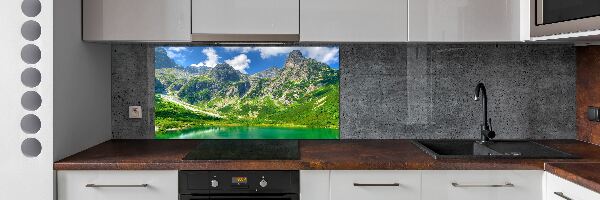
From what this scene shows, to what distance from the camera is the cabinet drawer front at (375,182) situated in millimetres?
2465

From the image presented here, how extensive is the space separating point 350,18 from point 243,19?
1.62 ft

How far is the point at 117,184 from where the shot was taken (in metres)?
2.46

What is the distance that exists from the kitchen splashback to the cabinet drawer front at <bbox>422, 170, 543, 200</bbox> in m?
0.75

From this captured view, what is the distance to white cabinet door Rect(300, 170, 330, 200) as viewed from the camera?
246cm

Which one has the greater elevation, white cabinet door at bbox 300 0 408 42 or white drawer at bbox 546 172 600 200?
A: white cabinet door at bbox 300 0 408 42

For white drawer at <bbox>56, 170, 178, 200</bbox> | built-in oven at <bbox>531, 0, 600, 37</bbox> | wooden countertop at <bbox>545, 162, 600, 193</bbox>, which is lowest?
white drawer at <bbox>56, 170, 178, 200</bbox>

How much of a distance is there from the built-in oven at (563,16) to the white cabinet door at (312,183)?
1.13 metres

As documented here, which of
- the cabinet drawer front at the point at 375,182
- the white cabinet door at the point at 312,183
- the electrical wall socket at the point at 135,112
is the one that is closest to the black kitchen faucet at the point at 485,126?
the cabinet drawer front at the point at 375,182

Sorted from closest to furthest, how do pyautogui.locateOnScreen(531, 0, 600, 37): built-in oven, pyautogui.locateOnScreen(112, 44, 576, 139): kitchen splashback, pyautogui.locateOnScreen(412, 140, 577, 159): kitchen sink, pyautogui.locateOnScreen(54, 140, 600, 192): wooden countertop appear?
pyautogui.locateOnScreen(531, 0, 600, 37): built-in oven < pyautogui.locateOnScreen(54, 140, 600, 192): wooden countertop < pyautogui.locateOnScreen(412, 140, 577, 159): kitchen sink < pyautogui.locateOnScreen(112, 44, 576, 139): kitchen splashback

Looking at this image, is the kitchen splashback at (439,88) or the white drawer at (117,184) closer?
the white drawer at (117,184)
